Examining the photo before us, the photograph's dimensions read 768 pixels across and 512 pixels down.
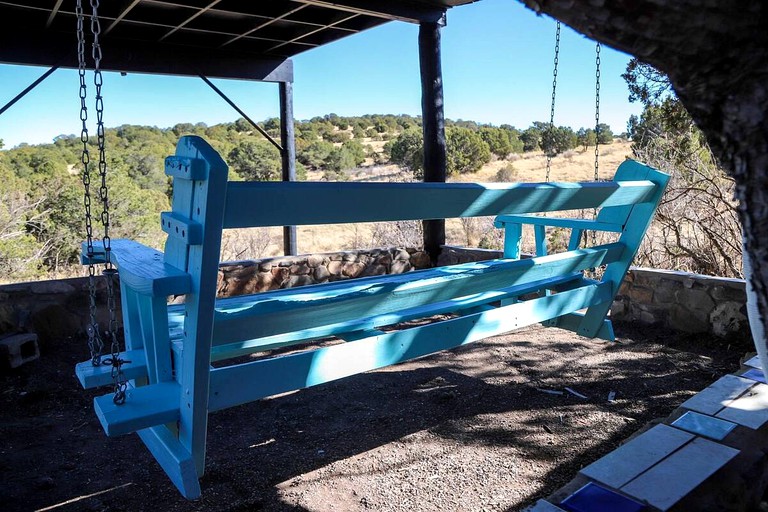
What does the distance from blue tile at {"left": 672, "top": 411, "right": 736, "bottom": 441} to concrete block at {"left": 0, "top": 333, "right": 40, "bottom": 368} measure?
13.6ft

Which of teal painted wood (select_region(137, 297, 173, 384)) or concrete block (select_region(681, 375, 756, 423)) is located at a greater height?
teal painted wood (select_region(137, 297, 173, 384))

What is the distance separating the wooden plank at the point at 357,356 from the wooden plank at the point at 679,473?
902mm

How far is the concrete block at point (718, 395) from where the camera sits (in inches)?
89.6

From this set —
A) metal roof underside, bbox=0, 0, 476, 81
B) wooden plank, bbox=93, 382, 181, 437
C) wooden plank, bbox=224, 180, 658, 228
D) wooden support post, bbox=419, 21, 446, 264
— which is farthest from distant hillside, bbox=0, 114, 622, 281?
wooden plank, bbox=93, 382, 181, 437

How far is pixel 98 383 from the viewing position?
1.97 meters

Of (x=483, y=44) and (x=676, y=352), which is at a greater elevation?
(x=483, y=44)

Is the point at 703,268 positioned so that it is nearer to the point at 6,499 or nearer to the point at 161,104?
the point at 6,499

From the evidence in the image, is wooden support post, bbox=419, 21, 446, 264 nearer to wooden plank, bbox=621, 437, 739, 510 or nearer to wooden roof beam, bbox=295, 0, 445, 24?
wooden roof beam, bbox=295, 0, 445, 24

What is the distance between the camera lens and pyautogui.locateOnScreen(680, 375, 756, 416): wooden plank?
2.28 m

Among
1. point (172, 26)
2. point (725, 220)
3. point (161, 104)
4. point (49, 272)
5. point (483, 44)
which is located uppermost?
point (483, 44)

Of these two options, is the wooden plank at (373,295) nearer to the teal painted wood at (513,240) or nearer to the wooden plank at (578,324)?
the wooden plank at (578,324)

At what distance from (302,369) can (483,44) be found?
156ft

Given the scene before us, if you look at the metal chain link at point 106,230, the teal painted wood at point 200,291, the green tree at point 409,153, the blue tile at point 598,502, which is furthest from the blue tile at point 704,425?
the green tree at point 409,153

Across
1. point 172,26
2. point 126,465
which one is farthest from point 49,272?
point 126,465
